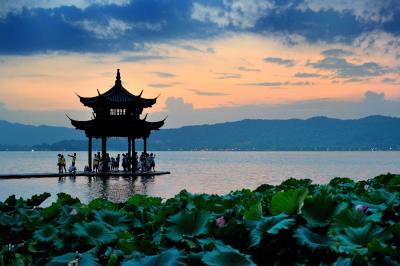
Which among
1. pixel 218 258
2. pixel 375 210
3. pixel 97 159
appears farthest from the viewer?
pixel 97 159

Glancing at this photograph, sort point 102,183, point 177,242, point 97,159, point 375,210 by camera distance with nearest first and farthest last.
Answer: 1. point 177,242
2. point 375,210
3. point 102,183
4. point 97,159

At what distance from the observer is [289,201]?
11.6 feet

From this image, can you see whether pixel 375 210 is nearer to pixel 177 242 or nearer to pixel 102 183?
pixel 177 242

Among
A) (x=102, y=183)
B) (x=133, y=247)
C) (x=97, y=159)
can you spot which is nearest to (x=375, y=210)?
(x=133, y=247)

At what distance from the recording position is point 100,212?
4.35m

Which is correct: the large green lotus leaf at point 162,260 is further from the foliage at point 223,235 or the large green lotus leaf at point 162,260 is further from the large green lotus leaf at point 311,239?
the large green lotus leaf at point 311,239

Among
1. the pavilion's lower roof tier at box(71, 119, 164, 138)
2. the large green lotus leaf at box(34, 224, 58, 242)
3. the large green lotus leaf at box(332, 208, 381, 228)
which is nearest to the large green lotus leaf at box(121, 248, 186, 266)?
the large green lotus leaf at box(332, 208, 381, 228)

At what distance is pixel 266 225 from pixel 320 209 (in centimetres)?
35

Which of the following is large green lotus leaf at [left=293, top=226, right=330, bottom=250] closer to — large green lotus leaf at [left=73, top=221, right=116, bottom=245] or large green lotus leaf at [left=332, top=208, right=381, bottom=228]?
large green lotus leaf at [left=332, top=208, right=381, bottom=228]

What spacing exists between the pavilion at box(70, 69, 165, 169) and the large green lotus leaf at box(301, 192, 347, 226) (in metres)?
41.5

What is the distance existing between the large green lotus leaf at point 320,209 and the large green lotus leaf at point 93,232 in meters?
1.31

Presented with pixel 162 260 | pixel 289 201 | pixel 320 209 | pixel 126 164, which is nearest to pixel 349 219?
pixel 320 209

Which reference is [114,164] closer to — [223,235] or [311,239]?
[223,235]

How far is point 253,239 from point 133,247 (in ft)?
2.34
